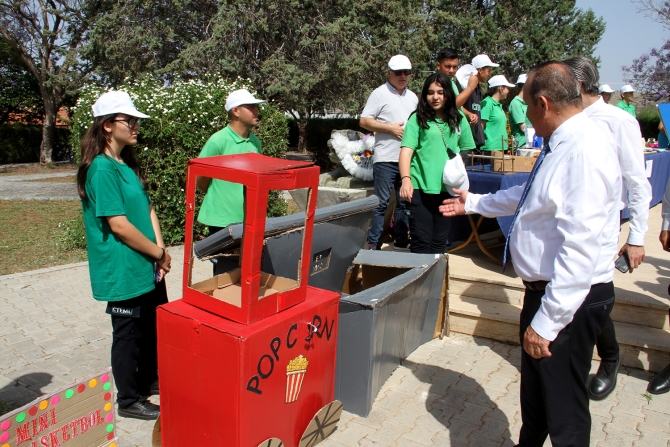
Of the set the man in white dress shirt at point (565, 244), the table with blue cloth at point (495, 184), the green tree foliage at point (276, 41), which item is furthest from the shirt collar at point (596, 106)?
the green tree foliage at point (276, 41)

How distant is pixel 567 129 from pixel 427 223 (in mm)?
2409

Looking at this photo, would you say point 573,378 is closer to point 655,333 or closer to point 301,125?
point 655,333

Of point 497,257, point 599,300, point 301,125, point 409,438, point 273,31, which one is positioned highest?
point 273,31

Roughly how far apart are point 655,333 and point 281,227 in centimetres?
284

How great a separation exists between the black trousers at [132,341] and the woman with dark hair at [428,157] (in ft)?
6.80

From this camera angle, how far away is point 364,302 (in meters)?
3.16

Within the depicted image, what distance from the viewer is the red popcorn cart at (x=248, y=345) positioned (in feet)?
7.63

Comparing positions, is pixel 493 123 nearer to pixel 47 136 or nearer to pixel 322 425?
pixel 322 425

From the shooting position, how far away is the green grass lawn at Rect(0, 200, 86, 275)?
6.92m

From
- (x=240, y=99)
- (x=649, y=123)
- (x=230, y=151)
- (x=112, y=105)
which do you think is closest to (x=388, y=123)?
(x=240, y=99)

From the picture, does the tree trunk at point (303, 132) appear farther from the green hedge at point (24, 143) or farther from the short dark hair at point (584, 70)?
the short dark hair at point (584, 70)

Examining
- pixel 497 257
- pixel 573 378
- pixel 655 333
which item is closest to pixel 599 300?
pixel 573 378

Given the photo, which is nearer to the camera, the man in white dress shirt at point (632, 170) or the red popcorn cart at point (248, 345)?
the red popcorn cart at point (248, 345)

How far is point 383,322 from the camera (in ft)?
10.9
